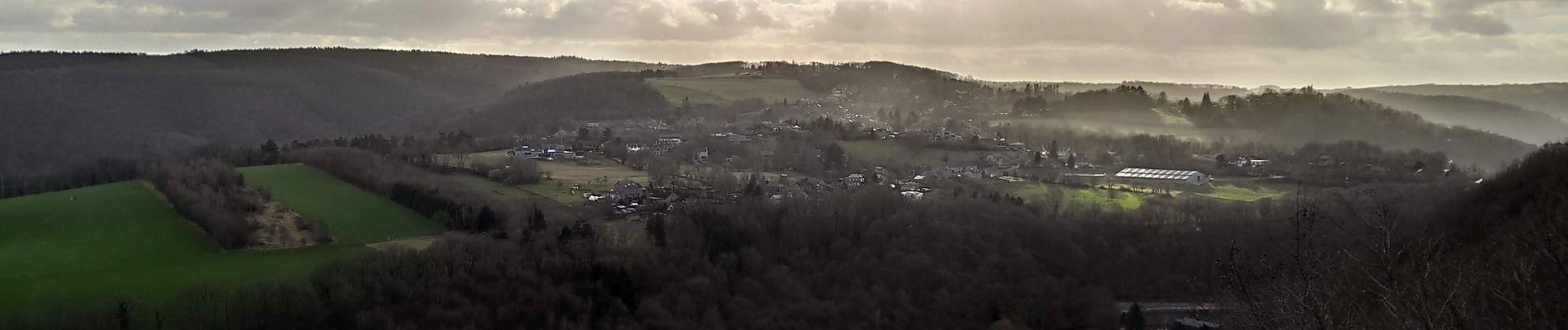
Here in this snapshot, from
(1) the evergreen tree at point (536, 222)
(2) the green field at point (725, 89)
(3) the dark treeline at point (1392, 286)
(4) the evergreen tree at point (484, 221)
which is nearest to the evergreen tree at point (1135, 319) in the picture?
(3) the dark treeline at point (1392, 286)

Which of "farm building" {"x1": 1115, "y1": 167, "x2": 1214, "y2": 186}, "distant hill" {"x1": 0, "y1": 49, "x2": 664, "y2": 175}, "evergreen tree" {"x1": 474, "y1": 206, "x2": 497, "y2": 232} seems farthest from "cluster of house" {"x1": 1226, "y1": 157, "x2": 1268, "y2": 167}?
"distant hill" {"x1": 0, "y1": 49, "x2": 664, "y2": 175}

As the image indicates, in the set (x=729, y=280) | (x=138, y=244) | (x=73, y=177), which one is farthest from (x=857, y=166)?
(x=73, y=177)

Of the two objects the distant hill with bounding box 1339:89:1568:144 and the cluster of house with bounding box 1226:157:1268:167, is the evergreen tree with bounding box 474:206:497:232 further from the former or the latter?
the distant hill with bounding box 1339:89:1568:144

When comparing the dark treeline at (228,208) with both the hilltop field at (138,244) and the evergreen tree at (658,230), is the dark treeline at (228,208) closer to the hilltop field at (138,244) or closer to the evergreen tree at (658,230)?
the hilltop field at (138,244)

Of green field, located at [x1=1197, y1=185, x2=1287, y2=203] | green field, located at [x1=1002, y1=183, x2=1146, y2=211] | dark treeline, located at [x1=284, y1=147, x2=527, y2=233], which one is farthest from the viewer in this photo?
green field, located at [x1=1197, y1=185, x2=1287, y2=203]

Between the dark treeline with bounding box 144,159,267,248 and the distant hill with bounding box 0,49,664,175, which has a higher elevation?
the distant hill with bounding box 0,49,664,175

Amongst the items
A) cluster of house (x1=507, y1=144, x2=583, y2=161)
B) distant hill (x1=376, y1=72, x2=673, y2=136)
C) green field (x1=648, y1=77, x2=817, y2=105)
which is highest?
green field (x1=648, y1=77, x2=817, y2=105)

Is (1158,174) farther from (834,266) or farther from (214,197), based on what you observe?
(214,197)
